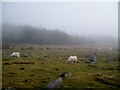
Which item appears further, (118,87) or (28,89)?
(118,87)

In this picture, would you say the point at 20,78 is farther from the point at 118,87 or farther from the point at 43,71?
the point at 118,87

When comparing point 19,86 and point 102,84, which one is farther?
point 102,84

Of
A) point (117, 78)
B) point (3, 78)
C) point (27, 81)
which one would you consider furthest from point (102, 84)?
point (3, 78)

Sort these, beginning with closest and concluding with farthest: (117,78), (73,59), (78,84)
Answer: (78,84)
(117,78)
(73,59)

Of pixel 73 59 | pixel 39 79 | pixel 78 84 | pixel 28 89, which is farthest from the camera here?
pixel 73 59

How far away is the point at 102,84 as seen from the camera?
3030 cm

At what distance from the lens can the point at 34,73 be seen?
3516 cm

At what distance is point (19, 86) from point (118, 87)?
38.6ft

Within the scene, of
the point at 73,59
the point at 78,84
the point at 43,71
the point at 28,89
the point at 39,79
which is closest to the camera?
the point at 28,89

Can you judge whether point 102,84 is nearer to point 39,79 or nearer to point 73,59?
point 39,79

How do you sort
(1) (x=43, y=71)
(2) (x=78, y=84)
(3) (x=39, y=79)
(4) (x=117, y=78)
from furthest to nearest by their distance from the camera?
1. (1) (x=43, y=71)
2. (4) (x=117, y=78)
3. (3) (x=39, y=79)
4. (2) (x=78, y=84)

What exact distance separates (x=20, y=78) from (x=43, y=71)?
636cm

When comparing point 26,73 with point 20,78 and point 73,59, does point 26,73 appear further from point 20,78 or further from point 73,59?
point 73,59

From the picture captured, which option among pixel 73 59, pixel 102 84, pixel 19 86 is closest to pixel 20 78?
pixel 19 86
